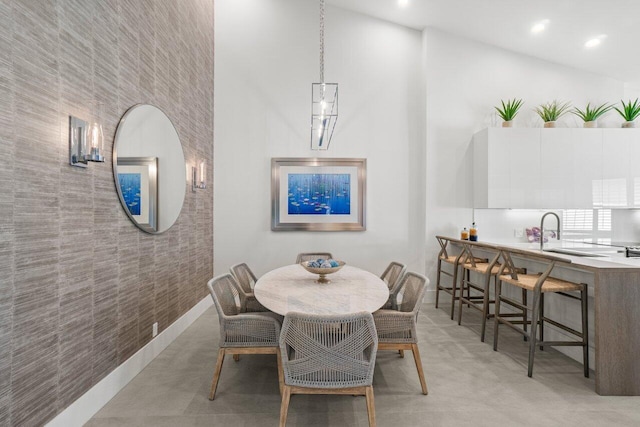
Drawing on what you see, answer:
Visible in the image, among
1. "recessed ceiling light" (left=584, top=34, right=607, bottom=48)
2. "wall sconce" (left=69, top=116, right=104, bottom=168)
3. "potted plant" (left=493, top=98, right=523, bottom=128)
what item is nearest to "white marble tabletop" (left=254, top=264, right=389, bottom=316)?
"wall sconce" (left=69, top=116, right=104, bottom=168)

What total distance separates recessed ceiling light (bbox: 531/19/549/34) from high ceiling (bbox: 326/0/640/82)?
44mm

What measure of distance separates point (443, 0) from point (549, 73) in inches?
76.3

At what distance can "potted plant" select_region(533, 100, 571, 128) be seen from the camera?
13.9 feet

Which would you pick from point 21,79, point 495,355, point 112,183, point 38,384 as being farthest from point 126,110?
point 495,355

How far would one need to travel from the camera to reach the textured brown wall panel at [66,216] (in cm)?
154

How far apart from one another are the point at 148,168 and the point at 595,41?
205 inches

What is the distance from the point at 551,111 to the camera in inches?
173

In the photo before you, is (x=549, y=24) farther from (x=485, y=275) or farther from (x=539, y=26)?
(x=485, y=275)

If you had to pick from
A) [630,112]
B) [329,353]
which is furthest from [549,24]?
[329,353]

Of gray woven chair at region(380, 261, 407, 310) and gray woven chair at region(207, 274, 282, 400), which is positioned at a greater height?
gray woven chair at region(380, 261, 407, 310)

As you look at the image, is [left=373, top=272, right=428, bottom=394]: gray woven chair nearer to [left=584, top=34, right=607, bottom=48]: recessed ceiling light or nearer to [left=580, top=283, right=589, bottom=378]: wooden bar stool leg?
[left=580, top=283, right=589, bottom=378]: wooden bar stool leg

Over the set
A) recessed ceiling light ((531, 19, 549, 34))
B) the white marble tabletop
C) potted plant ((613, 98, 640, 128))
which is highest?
recessed ceiling light ((531, 19, 549, 34))

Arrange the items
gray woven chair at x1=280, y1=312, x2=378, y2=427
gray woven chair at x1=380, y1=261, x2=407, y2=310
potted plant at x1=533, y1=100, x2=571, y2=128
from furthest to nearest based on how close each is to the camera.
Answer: potted plant at x1=533, y1=100, x2=571, y2=128
gray woven chair at x1=380, y1=261, x2=407, y2=310
gray woven chair at x1=280, y1=312, x2=378, y2=427

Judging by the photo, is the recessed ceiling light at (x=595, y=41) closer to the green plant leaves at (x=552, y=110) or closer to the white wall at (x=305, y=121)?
the green plant leaves at (x=552, y=110)
